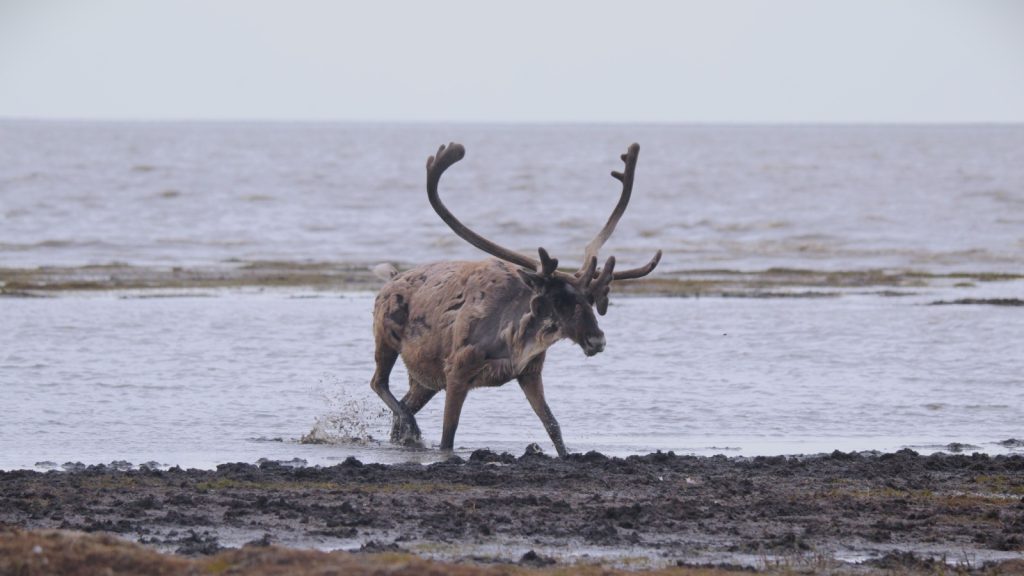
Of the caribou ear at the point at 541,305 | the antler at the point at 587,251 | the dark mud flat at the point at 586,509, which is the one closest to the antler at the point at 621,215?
the antler at the point at 587,251

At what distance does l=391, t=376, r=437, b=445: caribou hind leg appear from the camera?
38.6 ft

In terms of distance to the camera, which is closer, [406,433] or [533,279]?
[533,279]

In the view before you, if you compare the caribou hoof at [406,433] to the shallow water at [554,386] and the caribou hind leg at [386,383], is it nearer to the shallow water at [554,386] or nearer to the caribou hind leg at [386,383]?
the caribou hind leg at [386,383]

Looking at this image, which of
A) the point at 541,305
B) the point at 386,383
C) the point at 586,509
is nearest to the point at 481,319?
the point at 541,305

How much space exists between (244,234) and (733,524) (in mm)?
35584

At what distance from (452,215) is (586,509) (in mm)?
3827

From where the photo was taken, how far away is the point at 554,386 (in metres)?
14.7

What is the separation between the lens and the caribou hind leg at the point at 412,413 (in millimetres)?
11766

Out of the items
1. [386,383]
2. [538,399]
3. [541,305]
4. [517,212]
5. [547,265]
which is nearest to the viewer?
[547,265]

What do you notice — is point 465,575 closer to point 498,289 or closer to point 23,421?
point 498,289

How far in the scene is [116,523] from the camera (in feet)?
25.0

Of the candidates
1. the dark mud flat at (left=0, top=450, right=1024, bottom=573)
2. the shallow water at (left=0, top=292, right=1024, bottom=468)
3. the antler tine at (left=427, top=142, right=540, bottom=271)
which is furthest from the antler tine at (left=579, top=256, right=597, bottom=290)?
the shallow water at (left=0, top=292, right=1024, bottom=468)

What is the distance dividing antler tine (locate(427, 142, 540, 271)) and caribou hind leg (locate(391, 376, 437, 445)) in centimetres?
122

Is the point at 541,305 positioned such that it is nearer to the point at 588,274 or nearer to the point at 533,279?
the point at 533,279
